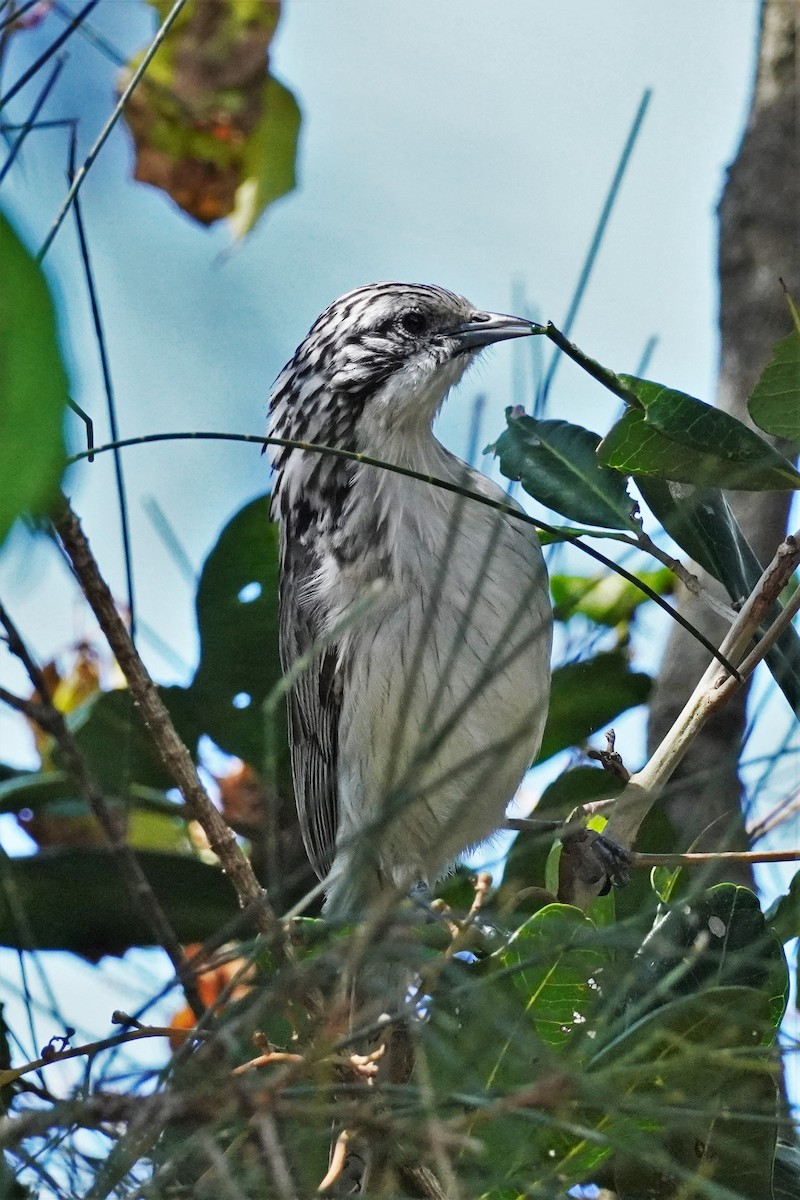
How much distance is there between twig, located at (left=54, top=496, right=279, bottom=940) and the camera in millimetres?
1676

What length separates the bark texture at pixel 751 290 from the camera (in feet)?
11.3

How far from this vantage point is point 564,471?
249 centimetres

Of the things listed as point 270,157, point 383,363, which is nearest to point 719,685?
point 383,363

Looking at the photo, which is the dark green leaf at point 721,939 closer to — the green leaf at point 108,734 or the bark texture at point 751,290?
the bark texture at point 751,290

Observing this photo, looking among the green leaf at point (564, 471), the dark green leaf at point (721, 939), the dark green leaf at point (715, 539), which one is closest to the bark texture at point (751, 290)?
the dark green leaf at point (715, 539)

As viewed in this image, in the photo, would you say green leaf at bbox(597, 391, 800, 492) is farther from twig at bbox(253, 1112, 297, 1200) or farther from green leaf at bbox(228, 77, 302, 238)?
green leaf at bbox(228, 77, 302, 238)

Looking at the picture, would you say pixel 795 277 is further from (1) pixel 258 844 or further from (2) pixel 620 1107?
(2) pixel 620 1107

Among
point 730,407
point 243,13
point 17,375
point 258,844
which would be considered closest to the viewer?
point 17,375

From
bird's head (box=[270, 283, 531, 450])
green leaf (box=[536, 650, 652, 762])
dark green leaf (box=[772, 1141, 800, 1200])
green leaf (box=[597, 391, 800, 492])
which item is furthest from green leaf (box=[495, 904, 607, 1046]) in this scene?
bird's head (box=[270, 283, 531, 450])

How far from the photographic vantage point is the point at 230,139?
4.23 meters

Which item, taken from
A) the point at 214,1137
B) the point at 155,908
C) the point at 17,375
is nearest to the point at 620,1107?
the point at 214,1137

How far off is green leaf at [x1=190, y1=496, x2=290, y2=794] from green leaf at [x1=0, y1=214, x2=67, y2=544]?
2.56 metres

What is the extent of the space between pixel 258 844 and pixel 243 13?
8.29ft

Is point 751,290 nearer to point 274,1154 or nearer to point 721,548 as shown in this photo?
point 721,548
